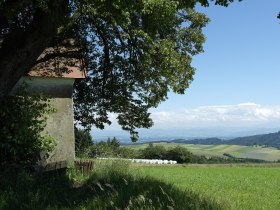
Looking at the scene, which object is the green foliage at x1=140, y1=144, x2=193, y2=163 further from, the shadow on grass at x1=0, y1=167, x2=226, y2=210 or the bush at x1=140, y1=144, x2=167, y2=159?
the shadow on grass at x1=0, y1=167, x2=226, y2=210

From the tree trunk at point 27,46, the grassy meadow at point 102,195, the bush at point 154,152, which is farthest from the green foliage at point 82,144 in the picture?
the bush at point 154,152

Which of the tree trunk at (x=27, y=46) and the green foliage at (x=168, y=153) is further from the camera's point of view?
the green foliage at (x=168, y=153)

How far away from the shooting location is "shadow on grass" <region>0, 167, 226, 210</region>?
7.60m

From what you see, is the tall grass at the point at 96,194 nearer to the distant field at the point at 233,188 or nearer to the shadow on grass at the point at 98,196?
the shadow on grass at the point at 98,196

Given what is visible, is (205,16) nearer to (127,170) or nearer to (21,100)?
(21,100)

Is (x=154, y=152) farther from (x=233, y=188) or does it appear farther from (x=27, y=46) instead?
(x=27, y=46)

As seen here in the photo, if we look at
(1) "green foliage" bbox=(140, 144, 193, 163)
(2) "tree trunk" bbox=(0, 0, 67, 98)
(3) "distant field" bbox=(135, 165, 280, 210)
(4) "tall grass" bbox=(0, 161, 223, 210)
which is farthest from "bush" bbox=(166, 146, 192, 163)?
(4) "tall grass" bbox=(0, 161, 223, 210)

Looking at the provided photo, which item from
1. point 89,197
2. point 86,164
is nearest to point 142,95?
point 86,164

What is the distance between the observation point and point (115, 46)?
21750 millimetres

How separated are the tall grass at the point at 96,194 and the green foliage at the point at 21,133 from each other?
296 centimetres

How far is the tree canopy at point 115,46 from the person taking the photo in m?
13.4

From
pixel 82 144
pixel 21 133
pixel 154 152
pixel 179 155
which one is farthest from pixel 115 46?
pixel 154 152

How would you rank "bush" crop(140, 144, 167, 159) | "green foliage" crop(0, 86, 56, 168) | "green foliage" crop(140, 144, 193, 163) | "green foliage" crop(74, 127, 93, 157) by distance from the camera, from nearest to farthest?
"green foliage" crop(0, 86, 56, 168) < "green foliage" crop(74, 127, 93, 157) < "green foliage" crop(140, 144, 193, 163) < "bush" crop(140, 144, 167, 159)

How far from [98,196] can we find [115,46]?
46.5 ft
